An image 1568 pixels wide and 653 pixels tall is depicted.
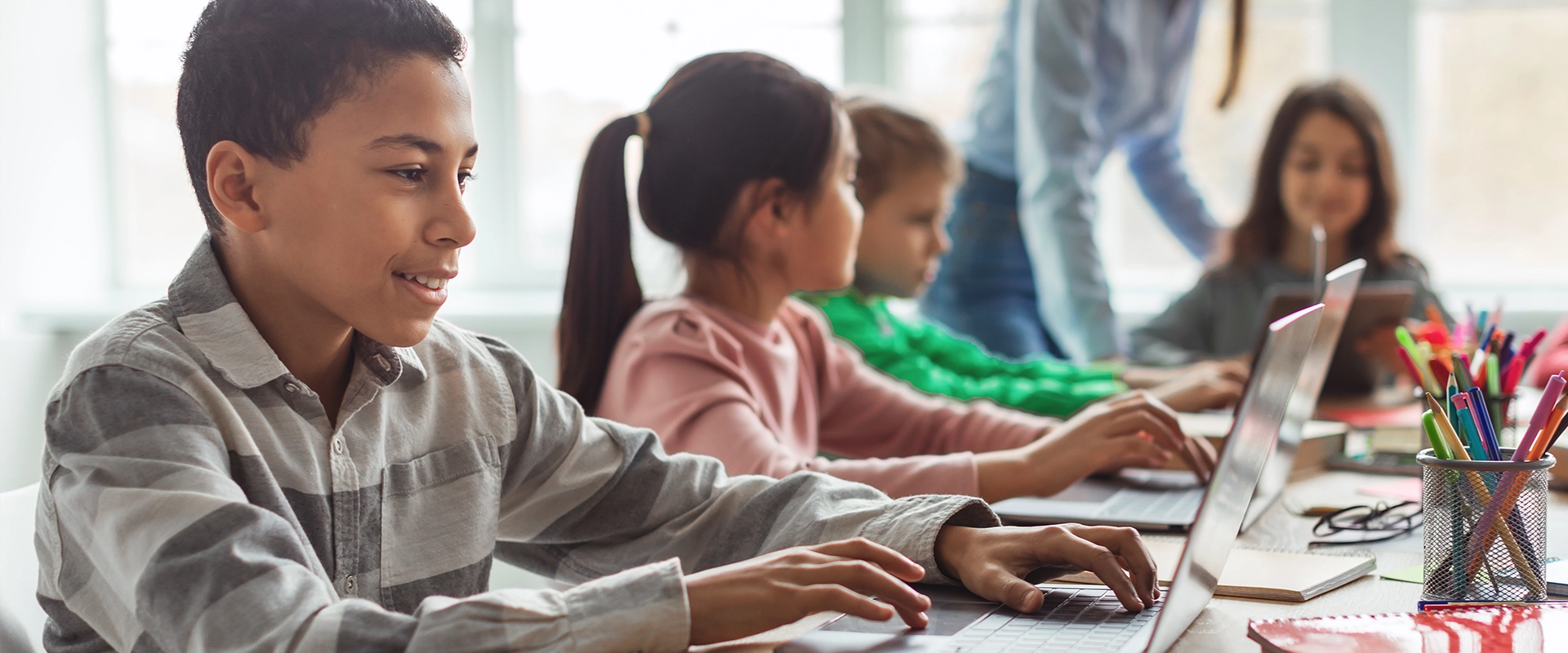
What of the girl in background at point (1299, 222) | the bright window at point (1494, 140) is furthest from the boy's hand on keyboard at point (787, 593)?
the bright window at point (1494, 140)

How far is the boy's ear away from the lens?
714mm

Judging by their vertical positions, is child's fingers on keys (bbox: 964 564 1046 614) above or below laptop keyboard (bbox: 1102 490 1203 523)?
above

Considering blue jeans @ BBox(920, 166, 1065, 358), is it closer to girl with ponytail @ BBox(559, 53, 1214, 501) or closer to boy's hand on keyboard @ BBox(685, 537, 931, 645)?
girl with ponytail @ BBox(559, 53, 1214, 501)

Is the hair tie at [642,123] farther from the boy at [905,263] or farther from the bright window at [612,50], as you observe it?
the bright window at [612,50]

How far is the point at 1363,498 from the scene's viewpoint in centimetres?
107

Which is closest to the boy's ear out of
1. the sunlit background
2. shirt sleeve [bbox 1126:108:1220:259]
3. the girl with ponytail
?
the girl with ponytail

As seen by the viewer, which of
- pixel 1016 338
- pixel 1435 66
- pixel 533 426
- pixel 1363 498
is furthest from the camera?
pixel 1435 66

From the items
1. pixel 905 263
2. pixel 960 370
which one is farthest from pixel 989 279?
pixel 905 263

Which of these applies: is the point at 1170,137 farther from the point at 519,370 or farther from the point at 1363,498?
the point at 519,370

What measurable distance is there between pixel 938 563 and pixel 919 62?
2.33 m

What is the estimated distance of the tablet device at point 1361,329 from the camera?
1.62 meters

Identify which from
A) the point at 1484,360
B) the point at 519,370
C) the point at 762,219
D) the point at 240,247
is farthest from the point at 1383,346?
the point at 240,247

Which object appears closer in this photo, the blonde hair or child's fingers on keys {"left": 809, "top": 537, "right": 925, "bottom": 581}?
child's fingers on keys {"left": 809, "top": 537, "right": 925, "bottom": 581}

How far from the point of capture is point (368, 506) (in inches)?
29.7
